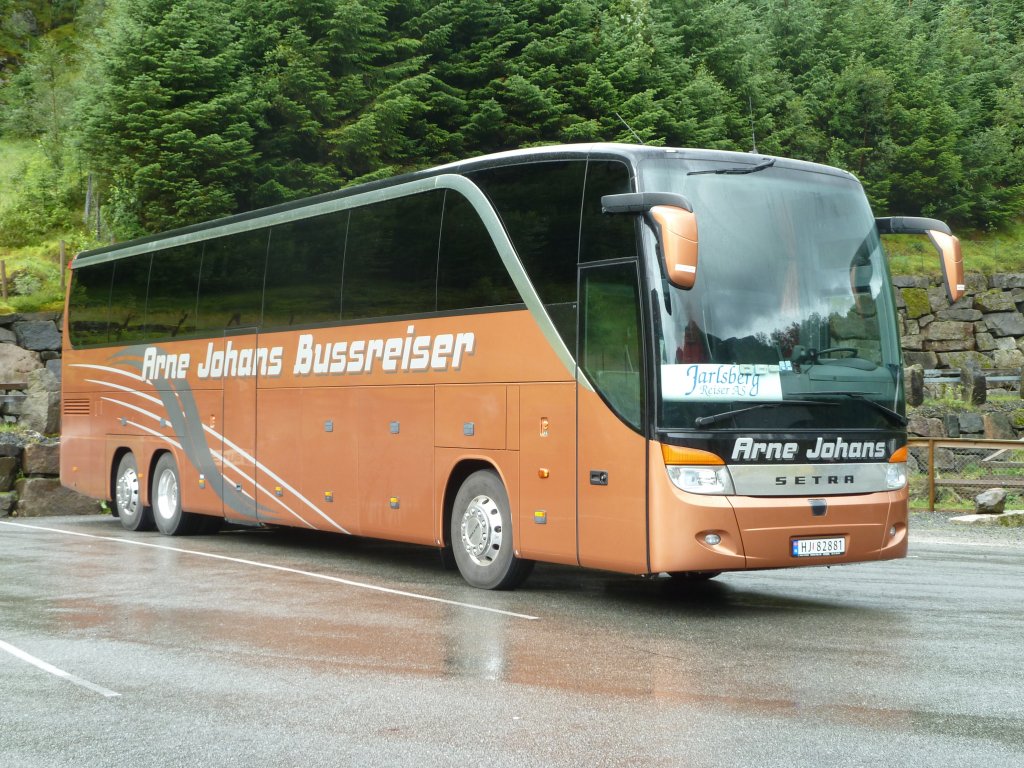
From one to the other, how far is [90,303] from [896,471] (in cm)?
1352

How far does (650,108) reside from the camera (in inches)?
1510

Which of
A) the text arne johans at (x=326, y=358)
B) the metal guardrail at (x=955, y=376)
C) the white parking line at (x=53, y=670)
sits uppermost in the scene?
the metal guardrail at (x=955, y=376)

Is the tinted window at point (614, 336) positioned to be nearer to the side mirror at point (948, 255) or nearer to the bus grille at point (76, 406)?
the side mirror at point (948, 255)

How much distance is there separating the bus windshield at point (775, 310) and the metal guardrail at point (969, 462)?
526 centimetres

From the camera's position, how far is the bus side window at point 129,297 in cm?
1825

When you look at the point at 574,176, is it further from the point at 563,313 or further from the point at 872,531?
the point at 872,531

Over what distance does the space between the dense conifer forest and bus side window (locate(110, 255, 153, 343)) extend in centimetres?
944

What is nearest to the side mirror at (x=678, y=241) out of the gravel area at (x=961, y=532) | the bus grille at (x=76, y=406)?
the gravel area at (x=961, y=532)

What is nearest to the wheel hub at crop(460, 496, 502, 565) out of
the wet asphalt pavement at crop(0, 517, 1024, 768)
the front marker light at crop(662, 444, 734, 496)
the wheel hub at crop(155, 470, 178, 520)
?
the wet asphalt pavement at crop(0, 517, 1024, 768)

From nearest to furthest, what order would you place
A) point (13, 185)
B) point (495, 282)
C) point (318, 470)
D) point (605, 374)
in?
point (605, 374)
point (495, 282)
point (318, 470)
point (13, 185)

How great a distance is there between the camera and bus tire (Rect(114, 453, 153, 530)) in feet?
59.7

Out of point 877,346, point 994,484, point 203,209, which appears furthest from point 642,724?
point 203,209

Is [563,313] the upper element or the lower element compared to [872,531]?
upper

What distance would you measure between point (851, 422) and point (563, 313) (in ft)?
8.07
